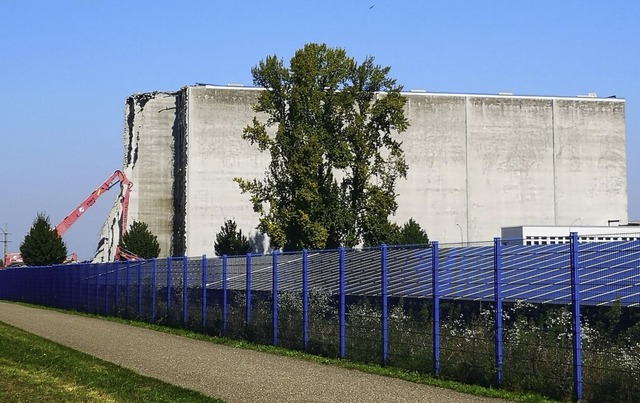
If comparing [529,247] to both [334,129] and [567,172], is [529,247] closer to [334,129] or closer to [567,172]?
[334,129]

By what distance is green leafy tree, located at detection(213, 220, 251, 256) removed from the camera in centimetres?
7462

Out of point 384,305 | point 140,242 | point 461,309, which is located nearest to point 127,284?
point 384,305

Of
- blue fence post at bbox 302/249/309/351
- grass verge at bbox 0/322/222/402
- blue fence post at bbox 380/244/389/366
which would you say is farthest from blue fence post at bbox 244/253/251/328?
blue fence post at bbox 380/244/389/366

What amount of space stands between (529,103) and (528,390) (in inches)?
2889

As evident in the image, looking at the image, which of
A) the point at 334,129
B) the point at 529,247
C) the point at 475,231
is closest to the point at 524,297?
the point at 529,247

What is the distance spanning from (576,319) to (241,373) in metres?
6.19

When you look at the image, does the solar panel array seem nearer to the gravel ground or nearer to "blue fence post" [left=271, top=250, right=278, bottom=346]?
"blue fence post" [left=271, top=250, right=278, bottom=346]

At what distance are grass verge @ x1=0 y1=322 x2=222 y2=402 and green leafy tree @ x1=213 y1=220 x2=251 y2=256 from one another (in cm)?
5277

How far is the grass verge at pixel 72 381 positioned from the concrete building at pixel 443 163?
59.3 metres

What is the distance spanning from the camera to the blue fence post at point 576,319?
45.3 ft

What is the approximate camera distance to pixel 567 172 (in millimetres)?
86500

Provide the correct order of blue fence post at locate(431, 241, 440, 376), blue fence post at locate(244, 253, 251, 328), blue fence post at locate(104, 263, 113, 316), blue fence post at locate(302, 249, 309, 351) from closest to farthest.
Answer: blue fence post at locate(431, 241, 440, 376) < blue fence post at locate(302, 249, 309, 351) < blue fence post at locate(244, 253, 251, 328) < blue fence post at locate(104, 263, 113, 316)

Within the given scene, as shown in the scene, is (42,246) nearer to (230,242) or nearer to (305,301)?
(230,242)

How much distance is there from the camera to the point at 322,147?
64000 mm
